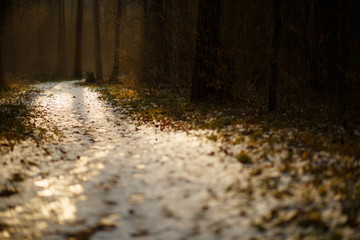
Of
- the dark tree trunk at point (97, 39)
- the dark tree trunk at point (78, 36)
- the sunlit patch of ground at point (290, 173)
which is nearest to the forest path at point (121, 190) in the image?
the sunlit patch of ground at point (290, 173)

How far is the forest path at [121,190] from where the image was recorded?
2.95 metres

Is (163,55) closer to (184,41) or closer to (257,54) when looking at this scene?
(184,41)

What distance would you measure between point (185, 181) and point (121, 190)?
82cm

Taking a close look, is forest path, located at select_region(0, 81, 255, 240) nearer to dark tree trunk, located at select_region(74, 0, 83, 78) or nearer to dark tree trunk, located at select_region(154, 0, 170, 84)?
dark tree trunk, located at select_region(154, 0, 170, 84)

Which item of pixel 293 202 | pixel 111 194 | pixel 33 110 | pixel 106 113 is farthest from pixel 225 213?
pixel 33 110

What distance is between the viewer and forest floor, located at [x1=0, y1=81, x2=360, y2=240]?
9.57ft

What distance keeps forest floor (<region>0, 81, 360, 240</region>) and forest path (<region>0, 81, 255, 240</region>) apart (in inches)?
0.5

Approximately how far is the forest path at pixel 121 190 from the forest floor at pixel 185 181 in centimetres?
1

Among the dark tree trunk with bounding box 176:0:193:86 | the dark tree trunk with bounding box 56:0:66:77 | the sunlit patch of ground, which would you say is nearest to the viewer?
the sunlit patch of ground

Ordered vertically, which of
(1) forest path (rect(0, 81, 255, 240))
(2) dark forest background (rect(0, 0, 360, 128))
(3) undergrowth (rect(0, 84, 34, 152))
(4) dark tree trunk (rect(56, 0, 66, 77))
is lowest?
(1) forest path (rect(0, 81, 255, 240))

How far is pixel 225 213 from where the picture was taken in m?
3.19

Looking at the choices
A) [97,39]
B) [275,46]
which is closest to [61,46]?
[97,39]

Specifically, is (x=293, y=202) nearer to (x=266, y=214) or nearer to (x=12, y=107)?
(x=266, y=214)

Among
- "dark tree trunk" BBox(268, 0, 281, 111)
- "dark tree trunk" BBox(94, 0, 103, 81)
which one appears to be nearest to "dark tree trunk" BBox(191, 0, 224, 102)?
"dark tree trunk" BBox(268, 0, 281, 111)
